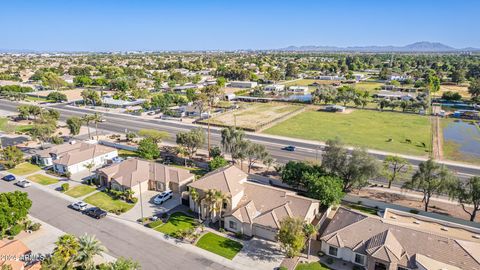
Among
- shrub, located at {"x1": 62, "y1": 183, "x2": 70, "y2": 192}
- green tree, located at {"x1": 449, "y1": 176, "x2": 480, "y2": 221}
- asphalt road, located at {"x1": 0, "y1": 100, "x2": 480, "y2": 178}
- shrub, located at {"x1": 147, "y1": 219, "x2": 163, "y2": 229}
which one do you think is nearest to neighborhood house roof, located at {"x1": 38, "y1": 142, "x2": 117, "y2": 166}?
shrub, located at {"x1": 62, "y1": 183, "x2": 70, "y2": 192}

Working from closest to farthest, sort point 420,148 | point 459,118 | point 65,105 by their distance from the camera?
point 420,148 → point 459,118 → point 65,105

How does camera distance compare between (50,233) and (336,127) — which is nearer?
(50,233)

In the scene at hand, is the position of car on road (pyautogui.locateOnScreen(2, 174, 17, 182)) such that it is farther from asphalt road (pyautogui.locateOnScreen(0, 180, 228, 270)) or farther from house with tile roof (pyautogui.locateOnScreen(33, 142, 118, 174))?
asphalt road (pyautogui.locateOnScreen(0, 180, 228, 270))

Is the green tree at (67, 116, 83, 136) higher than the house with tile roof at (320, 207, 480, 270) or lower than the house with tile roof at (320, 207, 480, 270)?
higher

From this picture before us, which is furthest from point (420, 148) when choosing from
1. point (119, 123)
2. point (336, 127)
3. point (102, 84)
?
point (102, 84)

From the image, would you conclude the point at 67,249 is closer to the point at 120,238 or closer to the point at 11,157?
the point at 120,238

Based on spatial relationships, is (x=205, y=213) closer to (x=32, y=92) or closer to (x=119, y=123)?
(x=119, y=123)

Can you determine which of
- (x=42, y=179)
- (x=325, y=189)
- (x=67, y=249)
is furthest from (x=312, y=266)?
(x=42, y=179)
